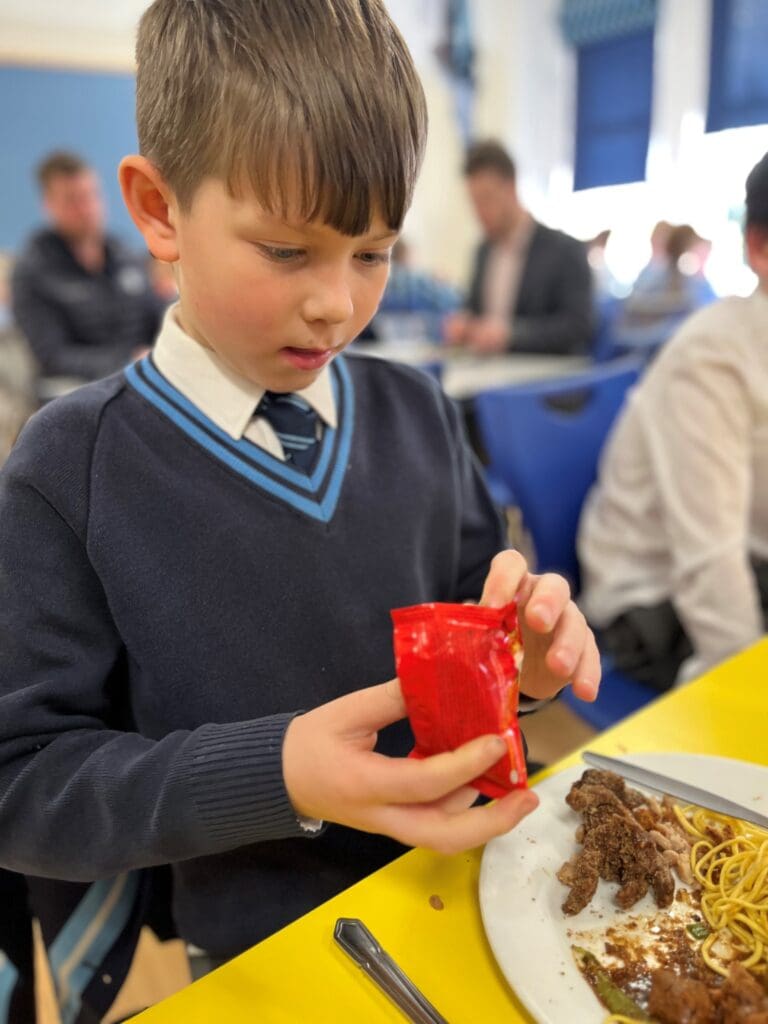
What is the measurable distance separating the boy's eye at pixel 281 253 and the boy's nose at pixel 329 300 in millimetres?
24

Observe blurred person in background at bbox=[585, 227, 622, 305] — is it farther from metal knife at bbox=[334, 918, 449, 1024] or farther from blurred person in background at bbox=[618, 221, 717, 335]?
metal knife at bbox=[334, 918, 449, 1024]

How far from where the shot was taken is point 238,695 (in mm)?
755

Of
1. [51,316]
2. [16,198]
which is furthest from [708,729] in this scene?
[16,198]

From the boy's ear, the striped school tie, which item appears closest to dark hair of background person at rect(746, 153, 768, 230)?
the striped school tie

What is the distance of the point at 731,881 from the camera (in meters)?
0.60

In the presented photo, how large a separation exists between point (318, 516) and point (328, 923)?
1.14ft

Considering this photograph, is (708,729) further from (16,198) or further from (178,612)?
(16,198)

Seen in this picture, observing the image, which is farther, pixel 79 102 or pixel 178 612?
pixel 79 102

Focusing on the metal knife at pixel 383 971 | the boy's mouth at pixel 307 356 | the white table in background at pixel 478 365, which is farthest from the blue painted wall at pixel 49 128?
the metal knife at pixel 383 971

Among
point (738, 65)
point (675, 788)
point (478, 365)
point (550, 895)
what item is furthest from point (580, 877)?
point (738, 65)

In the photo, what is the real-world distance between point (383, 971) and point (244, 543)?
1.19 ft

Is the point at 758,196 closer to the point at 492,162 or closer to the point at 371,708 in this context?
the point at 371,708

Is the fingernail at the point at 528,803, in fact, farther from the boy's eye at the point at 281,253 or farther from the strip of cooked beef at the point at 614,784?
the boy's eye at the point at 281,253

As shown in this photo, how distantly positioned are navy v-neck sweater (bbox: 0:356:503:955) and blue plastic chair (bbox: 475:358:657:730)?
545 millimetres
